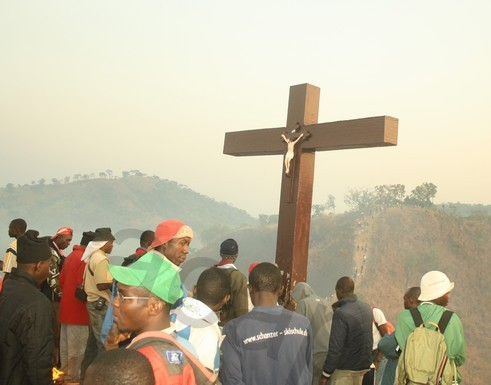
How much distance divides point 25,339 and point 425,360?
2.71 metres

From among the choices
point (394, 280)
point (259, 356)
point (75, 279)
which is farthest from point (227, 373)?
point (394, 280)

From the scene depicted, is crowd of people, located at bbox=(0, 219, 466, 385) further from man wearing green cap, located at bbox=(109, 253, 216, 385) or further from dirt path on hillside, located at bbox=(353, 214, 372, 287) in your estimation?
dirt path on hillside, located at bbox=(353, 214, 372, 287)

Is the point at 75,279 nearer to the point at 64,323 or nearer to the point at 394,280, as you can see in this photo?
the point at 64,323

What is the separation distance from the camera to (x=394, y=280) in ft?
70.6

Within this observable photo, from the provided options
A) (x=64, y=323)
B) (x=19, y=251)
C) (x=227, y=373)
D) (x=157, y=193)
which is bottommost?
(x=64, y=323)

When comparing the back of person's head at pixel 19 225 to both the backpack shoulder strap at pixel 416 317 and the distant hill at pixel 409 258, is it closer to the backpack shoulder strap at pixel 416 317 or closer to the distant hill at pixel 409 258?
the backpack shoulder strap at pixel 416 317

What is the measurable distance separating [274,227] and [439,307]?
35356 mm

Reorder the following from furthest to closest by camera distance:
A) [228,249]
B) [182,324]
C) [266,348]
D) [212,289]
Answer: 1. [228,249]
2. [212,289]
3. [266,348]
4. [182,324]

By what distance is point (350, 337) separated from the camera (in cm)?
455

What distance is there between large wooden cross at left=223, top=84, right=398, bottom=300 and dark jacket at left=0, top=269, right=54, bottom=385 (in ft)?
10.7

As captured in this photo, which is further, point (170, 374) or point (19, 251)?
point (19, 251)

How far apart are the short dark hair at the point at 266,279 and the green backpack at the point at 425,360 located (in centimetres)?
108

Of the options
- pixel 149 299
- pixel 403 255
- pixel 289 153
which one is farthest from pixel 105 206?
pixel 149 299

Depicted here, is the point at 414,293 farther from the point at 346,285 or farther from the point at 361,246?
the point at 361,246
